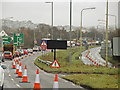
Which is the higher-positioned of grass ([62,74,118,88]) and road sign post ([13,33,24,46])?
road sign post ([13,33,24,46])

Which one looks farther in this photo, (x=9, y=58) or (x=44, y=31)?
(x=44, y=31)

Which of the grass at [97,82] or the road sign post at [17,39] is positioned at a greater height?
the road sign post at [17,39]

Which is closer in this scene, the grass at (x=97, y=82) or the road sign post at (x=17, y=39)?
the grass at (x=97, y=82)

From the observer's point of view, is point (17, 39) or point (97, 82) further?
point (17, 39)

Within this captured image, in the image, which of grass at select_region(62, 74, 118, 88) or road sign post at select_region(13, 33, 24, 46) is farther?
road sign post at select_region(13, 33, 24, 46)

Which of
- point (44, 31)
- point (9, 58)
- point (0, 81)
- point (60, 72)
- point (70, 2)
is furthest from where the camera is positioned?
point (44, 31)

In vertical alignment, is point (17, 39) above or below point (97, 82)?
above

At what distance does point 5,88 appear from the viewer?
50.4 ft

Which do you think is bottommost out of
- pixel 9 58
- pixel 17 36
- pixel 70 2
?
pixel 9 58

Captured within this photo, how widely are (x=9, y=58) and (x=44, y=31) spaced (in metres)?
97.1

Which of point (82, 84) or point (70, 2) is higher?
point (70, 2)

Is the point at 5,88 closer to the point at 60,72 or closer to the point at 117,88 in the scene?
the point at 117,88

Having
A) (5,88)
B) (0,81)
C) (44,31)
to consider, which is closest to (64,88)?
(5,88)

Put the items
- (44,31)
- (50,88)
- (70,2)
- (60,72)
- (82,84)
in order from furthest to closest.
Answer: (44,31), (70,2), (60,72), (82,84), (50,88)
